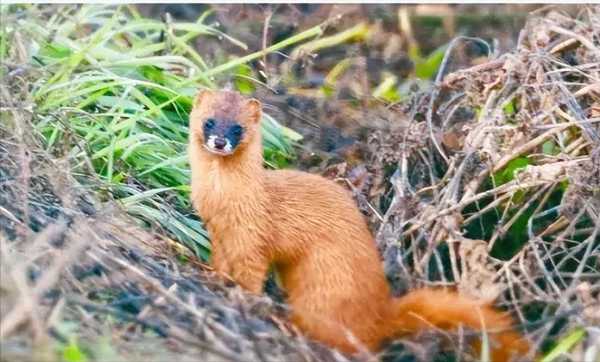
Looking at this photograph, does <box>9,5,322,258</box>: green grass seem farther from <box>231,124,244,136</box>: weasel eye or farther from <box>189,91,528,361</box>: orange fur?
<box>231,124,244,136</box>: weasel eye

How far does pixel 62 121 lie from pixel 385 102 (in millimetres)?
1956

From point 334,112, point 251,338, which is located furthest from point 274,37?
point 251,338

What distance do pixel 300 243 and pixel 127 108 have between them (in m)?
1.35

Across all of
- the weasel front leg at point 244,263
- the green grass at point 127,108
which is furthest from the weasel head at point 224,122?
the green grass at point 127,108

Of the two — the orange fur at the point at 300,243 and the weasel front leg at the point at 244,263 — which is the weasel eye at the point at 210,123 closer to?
the orange fur at the point at 300,243

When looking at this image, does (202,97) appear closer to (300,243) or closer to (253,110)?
(253,110)

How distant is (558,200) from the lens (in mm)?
6281

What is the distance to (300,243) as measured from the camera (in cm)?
539

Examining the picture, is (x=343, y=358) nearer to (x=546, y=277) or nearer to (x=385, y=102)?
(x=546, y=277)

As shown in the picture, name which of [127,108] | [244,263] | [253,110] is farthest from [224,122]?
[127,108]

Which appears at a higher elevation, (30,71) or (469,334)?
(30,71)

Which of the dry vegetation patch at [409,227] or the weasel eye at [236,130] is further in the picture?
the weasel eye at [236,130]

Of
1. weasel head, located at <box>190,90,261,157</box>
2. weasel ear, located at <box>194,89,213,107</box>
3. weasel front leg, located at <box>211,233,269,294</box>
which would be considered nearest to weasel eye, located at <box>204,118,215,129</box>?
weasel head, located at <box>190,90,261,157</box>

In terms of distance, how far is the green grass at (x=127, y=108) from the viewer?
5.83 m
